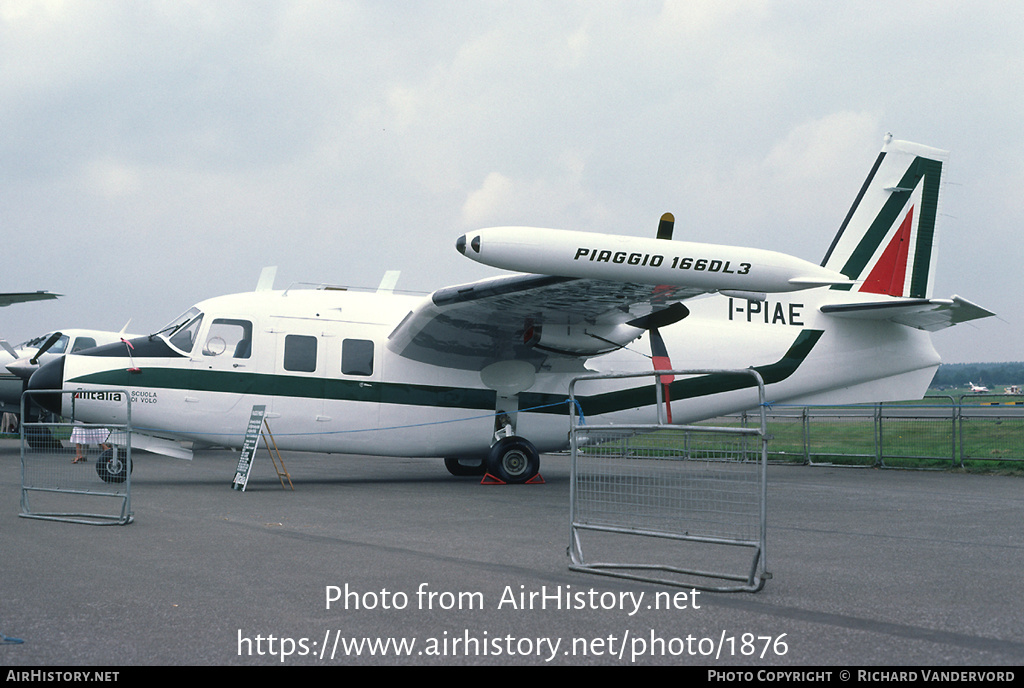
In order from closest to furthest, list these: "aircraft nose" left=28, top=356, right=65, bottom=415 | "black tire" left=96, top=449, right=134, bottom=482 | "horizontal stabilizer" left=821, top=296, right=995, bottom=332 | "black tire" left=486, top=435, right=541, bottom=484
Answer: "black tire" left=96, top=449, right=134, bottom=482, "aircraft nose" left=28, top=356, right=65, bottom=415, "horizontal stabilizer" left=821, top=296, right=995, bottom=332, "black tire" left=486, top=435, right=541, bottom=484

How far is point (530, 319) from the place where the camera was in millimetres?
13039

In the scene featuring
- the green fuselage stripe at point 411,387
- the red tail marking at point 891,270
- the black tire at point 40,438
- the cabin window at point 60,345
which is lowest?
the black tire at point 40,438

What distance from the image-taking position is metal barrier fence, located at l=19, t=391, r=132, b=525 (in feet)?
31.9

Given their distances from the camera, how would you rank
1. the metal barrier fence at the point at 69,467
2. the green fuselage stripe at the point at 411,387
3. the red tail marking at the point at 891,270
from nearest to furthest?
the metal barrier fence at the point at 69,467
the green fuselage stripe at the point at 411,387
the red tail marking at the point at 891,270

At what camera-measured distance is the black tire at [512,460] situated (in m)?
14.2

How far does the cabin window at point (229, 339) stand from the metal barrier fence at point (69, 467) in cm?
272

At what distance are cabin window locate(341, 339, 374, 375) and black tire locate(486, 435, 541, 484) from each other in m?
2.39

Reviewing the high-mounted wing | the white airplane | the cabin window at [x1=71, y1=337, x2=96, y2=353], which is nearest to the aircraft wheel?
the high-mounted wing

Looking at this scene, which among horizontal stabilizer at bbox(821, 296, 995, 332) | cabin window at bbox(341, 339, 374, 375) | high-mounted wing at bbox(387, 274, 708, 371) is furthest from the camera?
cabin window at bbox(341, 339, 374, 375)

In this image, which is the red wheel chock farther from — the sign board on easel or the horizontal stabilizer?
the horizontal stabilizer

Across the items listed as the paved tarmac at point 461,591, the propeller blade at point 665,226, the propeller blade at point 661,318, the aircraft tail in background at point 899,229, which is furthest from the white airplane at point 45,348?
the aircraft tail in background at point 899,229

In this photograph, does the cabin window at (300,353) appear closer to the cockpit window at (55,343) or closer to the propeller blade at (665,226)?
the propeller blade at (665,226)

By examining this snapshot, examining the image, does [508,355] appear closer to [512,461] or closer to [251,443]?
[512,461]

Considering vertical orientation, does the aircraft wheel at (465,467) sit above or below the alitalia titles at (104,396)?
below
